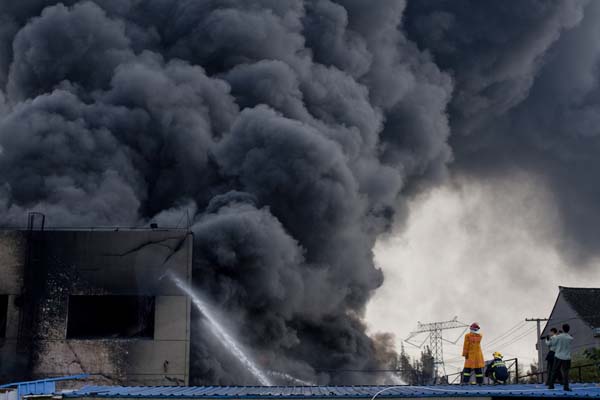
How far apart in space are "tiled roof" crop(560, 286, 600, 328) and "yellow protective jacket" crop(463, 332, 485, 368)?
26312 mm

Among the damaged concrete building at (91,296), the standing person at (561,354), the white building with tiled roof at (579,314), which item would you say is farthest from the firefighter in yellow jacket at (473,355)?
the white building with tiled roof at (579,314)

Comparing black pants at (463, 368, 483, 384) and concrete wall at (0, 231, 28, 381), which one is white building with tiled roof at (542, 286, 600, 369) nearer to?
black pants at (463, 368, 483, 384)

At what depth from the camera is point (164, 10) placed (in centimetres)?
4081

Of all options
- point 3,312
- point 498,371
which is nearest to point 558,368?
point 498,371

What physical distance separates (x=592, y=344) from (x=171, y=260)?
2432 centimetres

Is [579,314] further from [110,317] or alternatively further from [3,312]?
[3,312]

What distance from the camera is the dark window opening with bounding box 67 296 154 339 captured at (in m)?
27.2

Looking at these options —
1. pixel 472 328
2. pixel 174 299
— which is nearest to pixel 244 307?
pixel 174 299

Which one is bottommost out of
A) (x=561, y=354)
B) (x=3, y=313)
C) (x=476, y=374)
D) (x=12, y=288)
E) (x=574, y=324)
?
(x=476, y=374)

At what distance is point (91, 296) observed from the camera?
27.1 meters

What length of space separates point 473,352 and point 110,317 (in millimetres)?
16882

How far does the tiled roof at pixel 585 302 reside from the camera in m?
41.0

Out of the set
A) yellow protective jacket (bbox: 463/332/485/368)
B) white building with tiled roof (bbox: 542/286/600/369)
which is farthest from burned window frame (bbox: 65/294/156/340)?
white building with tiled roof (bbox: 542/286/600/369)

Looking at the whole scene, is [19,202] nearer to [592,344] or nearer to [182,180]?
[182,180]
